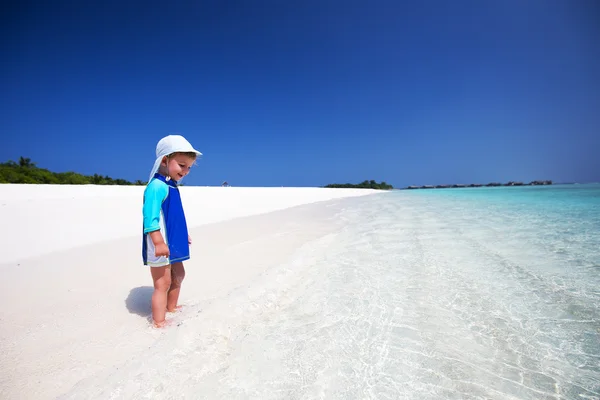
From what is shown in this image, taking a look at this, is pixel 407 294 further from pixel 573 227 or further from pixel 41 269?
pixel 573 227

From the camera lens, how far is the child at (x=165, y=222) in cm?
204

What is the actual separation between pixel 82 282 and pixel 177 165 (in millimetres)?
2131

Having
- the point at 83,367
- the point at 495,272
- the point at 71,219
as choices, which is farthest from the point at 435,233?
the point at 71,219

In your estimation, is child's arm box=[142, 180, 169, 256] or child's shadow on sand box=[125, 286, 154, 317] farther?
child's shadow on sand box=[125, 286, 154, 317]

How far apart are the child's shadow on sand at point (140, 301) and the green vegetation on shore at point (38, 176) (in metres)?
27.6

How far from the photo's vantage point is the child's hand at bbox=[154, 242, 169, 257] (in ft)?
6.47

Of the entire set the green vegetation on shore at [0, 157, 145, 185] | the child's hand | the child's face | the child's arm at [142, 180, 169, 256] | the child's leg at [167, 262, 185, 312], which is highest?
the green vegetation on shore at [0, 157, 145, 185]

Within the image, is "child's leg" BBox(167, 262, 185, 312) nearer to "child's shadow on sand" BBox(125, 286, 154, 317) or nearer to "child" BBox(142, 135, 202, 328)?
"child" BBox(142, 135, 202, 328)

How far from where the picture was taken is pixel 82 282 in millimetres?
3027

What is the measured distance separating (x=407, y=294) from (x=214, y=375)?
1951 mm

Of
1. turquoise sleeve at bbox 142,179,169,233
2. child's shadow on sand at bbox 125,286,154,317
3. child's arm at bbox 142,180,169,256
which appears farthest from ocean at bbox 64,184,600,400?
turquoise sleeve at bbox 142,179,169,233

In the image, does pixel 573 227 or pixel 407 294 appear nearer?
pixel 407 294

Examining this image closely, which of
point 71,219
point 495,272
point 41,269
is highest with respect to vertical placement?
point 71,219

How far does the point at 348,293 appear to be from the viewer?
8.73ft
